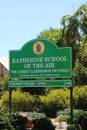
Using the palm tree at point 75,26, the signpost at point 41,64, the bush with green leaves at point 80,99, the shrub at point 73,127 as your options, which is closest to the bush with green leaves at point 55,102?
the bush with green leaves at point 80,99

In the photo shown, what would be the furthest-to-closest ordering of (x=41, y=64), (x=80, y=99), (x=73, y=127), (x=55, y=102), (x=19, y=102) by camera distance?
1. (x=80, y=99)
2. (x=55, y=102)
3. (x=19, y=102)
4. (x=41, y=64)
5. (x=73, y=127)

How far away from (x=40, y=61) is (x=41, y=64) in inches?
5.0

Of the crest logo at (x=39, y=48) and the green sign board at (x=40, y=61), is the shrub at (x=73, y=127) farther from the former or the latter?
the crest logo at (x=39, y=48)

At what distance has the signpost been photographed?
17984mm

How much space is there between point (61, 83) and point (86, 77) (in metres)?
28.9

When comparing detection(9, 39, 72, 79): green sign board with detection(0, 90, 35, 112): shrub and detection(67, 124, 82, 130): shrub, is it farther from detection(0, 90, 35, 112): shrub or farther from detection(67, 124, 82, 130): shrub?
detection(0, 90, 35, 112): shrub

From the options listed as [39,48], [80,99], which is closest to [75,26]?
[80,99]

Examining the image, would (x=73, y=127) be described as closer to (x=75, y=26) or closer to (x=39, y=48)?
(x=39, y=48)

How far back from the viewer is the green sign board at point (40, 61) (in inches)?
708

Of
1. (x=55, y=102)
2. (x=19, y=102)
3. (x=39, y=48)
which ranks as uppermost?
(x=39, y=48)

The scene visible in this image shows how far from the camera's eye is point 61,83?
18078mm

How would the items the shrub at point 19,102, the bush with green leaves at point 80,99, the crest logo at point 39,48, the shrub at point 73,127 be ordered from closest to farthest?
the shrub at point 73,127 < the crest logo at point 39,48 < the shrub at point 19,102 < the bush with green leaves at point 80,99

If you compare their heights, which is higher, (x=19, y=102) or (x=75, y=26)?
(x=75, y=26)

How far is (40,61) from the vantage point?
1838cm
